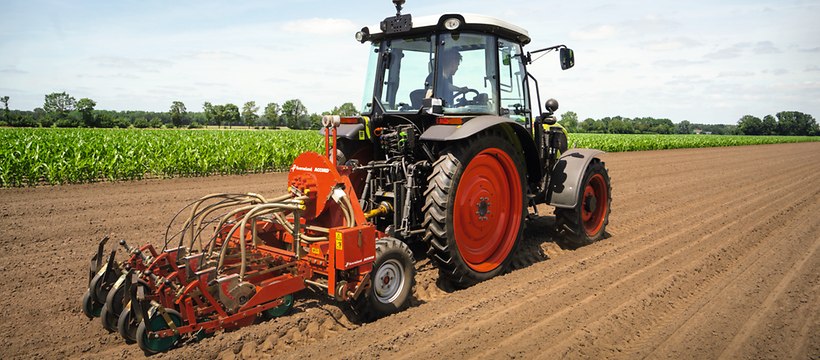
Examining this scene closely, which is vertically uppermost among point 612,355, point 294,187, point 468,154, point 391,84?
point 391,84

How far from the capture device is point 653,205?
9203 mm

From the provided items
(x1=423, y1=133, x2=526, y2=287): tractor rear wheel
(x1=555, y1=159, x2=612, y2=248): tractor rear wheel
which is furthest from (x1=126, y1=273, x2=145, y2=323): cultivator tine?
(x1=555, y1=159, x2=612, y2=248): tractor rear wheel

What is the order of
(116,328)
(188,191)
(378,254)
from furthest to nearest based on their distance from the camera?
(188,191) < (378,254) < (116,328)

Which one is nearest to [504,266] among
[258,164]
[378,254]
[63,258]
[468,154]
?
[468,154]

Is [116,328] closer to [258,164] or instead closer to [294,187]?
[294,187]

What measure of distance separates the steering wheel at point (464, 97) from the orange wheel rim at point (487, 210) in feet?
1.66

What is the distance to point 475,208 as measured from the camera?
459 cm

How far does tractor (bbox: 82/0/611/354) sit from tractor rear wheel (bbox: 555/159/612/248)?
0.09 ft

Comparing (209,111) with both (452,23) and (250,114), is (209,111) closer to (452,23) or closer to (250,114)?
(250,114)

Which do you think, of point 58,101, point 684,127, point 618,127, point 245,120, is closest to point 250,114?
point 245,120

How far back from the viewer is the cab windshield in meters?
4.60

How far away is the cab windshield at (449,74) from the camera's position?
15.1ft

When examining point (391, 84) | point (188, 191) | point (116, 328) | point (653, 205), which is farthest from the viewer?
point (188, 191)

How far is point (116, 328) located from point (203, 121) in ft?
223
